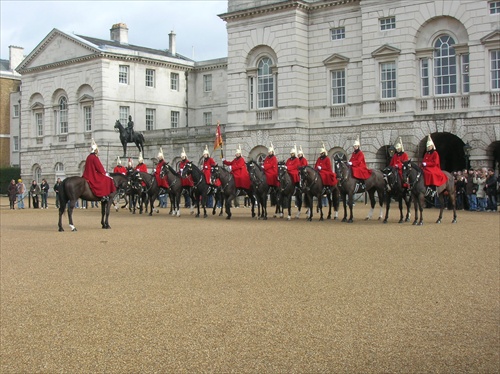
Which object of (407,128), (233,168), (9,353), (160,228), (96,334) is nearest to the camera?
(9,353)

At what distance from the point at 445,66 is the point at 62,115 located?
3115cm

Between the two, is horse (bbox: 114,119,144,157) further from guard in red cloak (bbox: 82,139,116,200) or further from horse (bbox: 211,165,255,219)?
guard in red cloak (bbox: 82,139,116,200)

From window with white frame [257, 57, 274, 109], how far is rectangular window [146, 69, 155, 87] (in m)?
15.4

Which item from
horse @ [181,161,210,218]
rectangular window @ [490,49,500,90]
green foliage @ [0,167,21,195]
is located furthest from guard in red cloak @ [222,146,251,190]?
green foliage @ [0,167,21,195]

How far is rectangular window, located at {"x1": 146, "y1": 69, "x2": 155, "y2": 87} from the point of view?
169 ft

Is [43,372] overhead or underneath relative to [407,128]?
underneath

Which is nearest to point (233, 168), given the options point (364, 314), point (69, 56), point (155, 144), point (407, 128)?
point (407, 128)

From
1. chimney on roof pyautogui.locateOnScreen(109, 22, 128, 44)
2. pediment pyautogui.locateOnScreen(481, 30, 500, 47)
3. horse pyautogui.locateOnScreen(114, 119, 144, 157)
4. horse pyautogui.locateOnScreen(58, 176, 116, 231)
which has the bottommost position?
horse pyautogui.locateOnScreen(58, 176, 116, 231)

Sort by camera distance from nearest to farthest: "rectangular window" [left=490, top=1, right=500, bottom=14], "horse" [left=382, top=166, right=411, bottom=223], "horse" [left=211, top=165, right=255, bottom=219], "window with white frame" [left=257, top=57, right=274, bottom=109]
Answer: "horse" [left=382, top=166, right=411, bottom=223] < "horse" [left=211, top=165, right=255, bottom=219] < "rectangular window" [left=490, top=1, right=500, bottom=14] < "window with white frame" [left=257, top=57, right=274, bottom=109]

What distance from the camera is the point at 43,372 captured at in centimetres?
578

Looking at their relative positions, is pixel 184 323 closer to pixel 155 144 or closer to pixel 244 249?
pixel 244 249

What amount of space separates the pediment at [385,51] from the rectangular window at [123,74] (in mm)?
21903

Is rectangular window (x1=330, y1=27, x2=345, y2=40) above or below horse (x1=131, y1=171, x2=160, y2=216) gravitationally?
above

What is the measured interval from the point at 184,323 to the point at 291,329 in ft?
3.74
